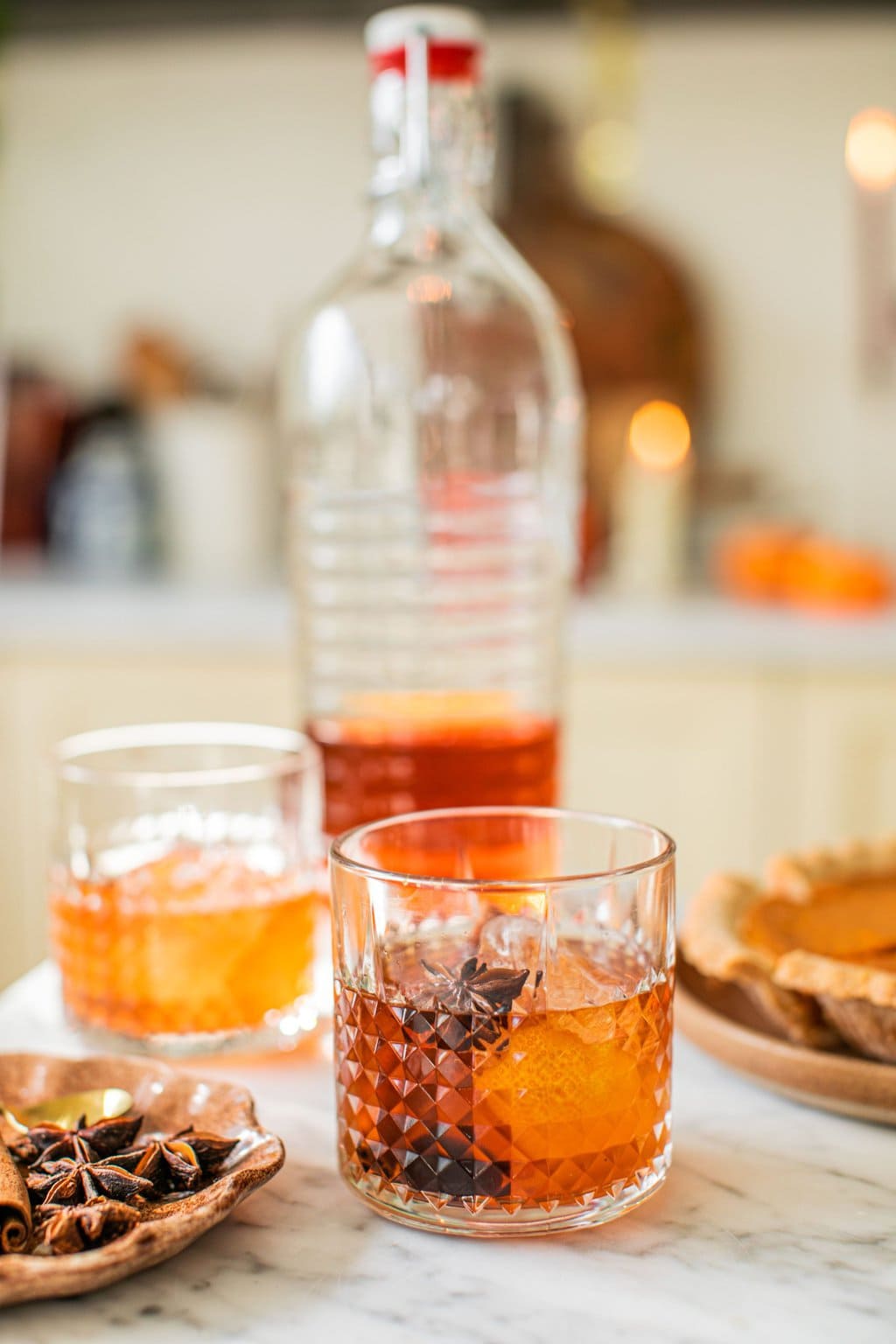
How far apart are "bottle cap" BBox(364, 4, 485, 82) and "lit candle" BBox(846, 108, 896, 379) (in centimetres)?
184

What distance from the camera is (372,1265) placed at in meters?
0.50

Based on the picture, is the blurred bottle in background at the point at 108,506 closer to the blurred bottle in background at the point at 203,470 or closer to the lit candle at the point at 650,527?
the blurred bottle in background at the point at 203,470

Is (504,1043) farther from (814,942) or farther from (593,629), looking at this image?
(593,629)

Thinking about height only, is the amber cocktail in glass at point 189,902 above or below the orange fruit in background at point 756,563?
below

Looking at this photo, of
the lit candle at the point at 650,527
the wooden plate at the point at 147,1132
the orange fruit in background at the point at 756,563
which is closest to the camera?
the wooden plate at the point at 147,1132

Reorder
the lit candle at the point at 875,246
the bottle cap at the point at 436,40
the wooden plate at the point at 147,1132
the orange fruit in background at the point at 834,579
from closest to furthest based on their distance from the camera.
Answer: the wooden plate at the point at 147,1132
the bottle cap at the point at 436,40
the orange fruit in background at the point at 834,579
the lit candle at the point at 875,246

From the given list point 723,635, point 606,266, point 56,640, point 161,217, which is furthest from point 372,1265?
point 161,217

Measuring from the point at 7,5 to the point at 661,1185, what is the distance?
8.28 feet

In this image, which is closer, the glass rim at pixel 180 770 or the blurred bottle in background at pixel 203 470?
the glass rim at pixel 180 770

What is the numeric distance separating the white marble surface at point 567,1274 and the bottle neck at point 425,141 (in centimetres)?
54

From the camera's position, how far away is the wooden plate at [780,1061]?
24.4 inches

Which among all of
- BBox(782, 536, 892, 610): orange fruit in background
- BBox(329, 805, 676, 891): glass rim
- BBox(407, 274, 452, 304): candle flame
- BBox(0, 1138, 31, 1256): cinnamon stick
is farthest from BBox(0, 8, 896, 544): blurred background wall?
BBox(0, 1138, 31, 1256): cinnamon stick

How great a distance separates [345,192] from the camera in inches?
104

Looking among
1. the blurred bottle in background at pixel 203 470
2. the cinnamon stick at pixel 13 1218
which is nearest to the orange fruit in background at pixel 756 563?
the blurred bottle in background at pixel 203 470
